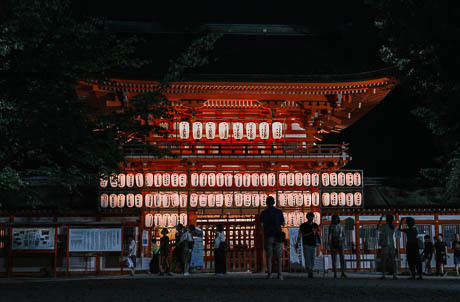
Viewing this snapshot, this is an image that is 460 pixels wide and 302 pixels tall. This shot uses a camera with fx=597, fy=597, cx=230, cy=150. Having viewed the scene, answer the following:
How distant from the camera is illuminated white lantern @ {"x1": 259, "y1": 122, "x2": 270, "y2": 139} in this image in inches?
1026

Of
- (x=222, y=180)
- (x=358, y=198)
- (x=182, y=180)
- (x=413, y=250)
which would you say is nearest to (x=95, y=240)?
(x=182, y=180)

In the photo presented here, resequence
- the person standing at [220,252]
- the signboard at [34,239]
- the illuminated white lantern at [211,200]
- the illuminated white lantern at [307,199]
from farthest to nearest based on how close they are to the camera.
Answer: the illuminated white lantern at [307,199], the illuminated white lantern at [211,200], the signboard at [34,239], the person standing at [220,252]

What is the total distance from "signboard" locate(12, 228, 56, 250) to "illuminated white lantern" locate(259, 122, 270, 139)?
375 inches

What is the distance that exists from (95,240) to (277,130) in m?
9.05

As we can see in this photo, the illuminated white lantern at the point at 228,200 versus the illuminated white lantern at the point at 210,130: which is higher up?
the illuminated white lantern at the point at 210,130

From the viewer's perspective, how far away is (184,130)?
25.8 metres

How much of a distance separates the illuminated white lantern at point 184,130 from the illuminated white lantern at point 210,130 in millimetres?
825

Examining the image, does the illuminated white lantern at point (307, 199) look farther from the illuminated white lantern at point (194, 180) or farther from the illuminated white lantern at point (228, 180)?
the illuminated white lantern at point (194, 180)

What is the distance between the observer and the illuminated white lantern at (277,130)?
26203mm

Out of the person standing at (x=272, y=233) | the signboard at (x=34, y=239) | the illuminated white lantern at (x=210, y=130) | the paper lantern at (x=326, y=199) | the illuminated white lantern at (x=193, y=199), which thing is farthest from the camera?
the illuminated white lantern at (x=210, y=130)

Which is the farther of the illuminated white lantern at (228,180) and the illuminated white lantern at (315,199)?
the illuminated white lantern at (315,199)

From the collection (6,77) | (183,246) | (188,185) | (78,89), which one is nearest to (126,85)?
(78,89)

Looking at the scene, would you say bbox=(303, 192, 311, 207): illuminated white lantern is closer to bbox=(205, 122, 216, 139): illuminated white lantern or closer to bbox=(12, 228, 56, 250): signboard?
bbox=(205, 122, 216, 139): illuminated white lantern

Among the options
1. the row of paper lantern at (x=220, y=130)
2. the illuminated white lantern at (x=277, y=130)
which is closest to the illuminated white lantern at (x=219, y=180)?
the row of paper lantern at (x=220, y=130)
